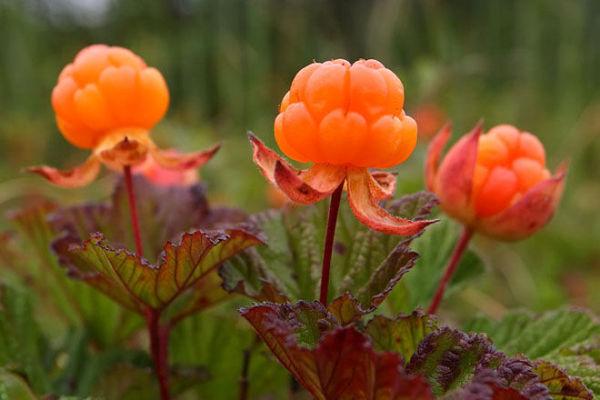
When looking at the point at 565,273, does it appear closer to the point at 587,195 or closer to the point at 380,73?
the point at 587,195

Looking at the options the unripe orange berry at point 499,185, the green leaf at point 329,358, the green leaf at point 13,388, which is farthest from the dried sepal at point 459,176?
the green leaf at point 13,388

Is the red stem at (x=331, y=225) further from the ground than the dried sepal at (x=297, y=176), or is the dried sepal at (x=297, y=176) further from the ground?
the dried sepal at (x=297, y=176)

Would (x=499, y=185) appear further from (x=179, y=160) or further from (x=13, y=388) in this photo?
(x=13, y=388)

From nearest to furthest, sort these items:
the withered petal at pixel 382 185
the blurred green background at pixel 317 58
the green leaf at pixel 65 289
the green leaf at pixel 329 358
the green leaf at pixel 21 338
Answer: the green leaf at pixel 329 358 < the withered petal at pixel 382 185 < the green leaf at pixel 21 338 < the green leaf at pixel 65 289 < the blurred green background at pixel 317 58

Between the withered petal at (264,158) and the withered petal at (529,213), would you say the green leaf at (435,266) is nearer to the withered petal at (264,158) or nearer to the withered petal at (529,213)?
the withered petal at (529,213)

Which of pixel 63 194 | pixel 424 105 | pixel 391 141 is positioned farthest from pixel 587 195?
pixel 391 141

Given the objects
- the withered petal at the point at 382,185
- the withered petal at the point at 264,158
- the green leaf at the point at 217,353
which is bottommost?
Result: the green leaf at the point at 217,353
